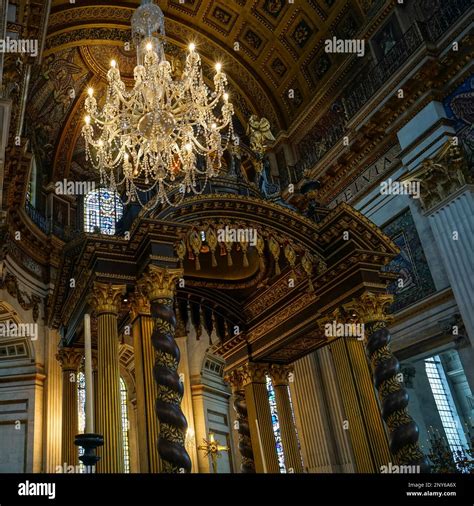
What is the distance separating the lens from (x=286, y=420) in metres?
8.72

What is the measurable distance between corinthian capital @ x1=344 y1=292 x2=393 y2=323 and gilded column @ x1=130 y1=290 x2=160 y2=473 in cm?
265

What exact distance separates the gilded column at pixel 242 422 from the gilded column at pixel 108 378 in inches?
123

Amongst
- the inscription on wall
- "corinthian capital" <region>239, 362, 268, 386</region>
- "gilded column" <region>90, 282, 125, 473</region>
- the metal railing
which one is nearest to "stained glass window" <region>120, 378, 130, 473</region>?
"corinthian capital" <region>239, 362, 268, 386</region>

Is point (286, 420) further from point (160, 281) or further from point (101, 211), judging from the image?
point (101, 211)

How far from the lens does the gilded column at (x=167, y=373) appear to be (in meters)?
5.28

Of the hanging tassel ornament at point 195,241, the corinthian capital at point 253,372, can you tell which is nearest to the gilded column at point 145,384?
the hanging tassel ornament at point 195,241

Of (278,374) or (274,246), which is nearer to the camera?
(274,246)

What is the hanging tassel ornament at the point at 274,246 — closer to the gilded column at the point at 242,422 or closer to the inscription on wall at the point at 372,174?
the gilded column at the point at 242,422

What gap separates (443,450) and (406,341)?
191 cm

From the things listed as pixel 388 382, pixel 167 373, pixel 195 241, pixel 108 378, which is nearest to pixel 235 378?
pixel 388 382

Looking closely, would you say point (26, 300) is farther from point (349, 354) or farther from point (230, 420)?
point (349, 354)

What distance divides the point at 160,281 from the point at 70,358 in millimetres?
2731

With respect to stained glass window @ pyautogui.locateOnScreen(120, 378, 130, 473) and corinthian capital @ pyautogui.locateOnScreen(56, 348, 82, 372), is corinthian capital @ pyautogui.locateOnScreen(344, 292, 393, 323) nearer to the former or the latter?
corinthian capital @ pyautogui.locateOnScreen(56, 348, 82, 372)

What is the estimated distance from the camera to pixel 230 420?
16.6 meters
